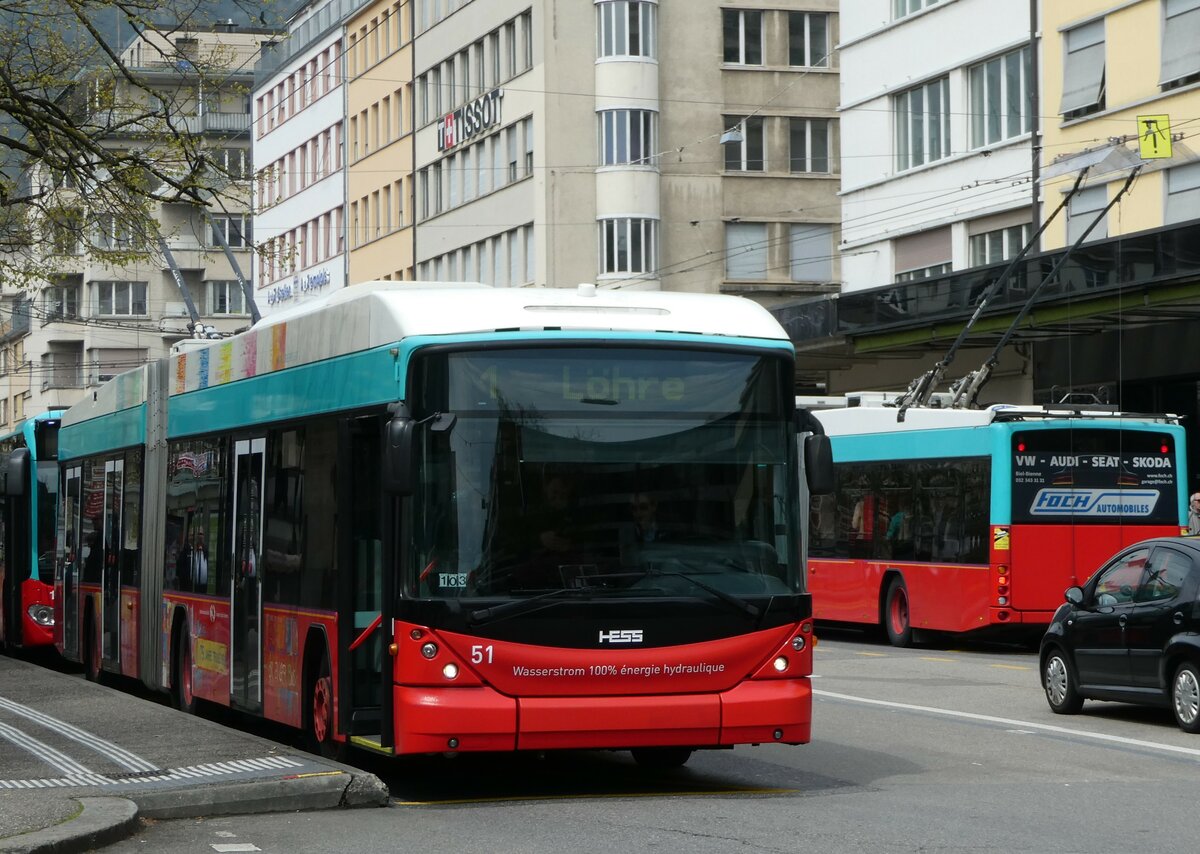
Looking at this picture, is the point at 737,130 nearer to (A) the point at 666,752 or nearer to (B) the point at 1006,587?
(B) the point at 1006,587

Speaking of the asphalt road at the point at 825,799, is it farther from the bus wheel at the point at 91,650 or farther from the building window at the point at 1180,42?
the building window at the point at 1180,42

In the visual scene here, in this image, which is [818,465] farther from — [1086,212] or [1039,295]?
[1086,212]

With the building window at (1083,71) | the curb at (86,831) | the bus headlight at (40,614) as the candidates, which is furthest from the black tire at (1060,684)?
the building window at (1083,71)

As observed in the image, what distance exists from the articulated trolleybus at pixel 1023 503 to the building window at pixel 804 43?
125ft

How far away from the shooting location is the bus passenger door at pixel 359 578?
12.2 metres

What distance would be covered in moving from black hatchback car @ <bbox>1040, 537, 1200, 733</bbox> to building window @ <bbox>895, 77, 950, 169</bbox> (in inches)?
973

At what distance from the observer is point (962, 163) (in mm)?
40781

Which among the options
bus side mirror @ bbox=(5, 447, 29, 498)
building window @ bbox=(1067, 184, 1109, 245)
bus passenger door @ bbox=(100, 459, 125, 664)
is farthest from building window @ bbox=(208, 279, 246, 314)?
bus passenger door @ bbox=(100, 459, 125, 664)

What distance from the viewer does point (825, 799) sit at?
1194 cm

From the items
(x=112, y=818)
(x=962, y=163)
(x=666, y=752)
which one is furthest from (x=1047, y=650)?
(x=962, y=163)

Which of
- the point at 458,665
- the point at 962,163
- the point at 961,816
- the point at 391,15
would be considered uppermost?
the point at 391,15

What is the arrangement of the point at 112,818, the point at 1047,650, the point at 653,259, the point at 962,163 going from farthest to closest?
the point at 653,259, the point at 962,163, the point at 1047,650, the point at 112,818

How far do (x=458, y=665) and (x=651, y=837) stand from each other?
1641 millimetres

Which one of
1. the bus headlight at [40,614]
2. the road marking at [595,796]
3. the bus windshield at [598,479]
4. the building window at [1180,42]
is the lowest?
the road marking at [595,796]
